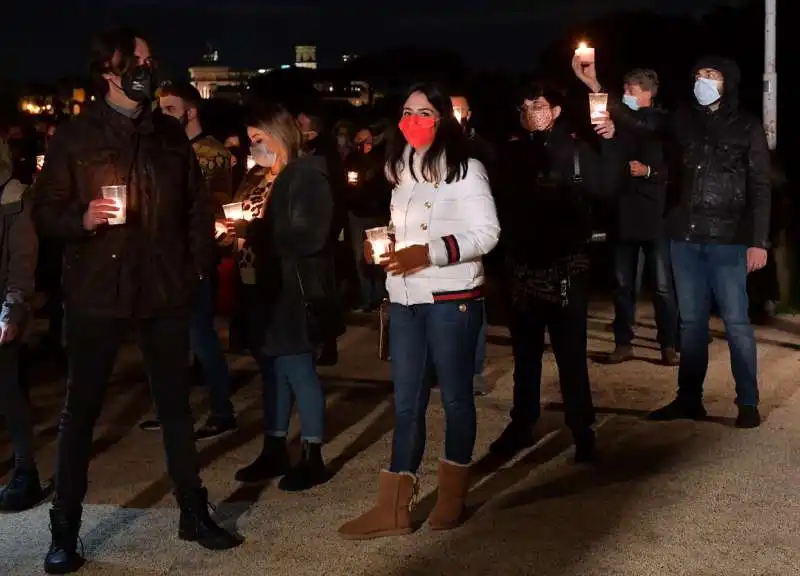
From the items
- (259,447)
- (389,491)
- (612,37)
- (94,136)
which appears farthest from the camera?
(612,37)

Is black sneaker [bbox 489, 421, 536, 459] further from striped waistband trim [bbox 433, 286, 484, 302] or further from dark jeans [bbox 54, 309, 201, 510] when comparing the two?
dark jeans [bbox 54, 309, 201, 510]

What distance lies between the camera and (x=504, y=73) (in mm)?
58438

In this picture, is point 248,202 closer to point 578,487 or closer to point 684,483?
point 578,487

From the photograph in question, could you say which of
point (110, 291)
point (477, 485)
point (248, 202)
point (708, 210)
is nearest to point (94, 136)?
point (110, 291)

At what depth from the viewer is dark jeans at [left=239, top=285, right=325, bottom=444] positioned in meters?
6.41

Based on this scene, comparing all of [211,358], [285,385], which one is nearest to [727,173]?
[285,385]

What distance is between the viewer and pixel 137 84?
189 inches

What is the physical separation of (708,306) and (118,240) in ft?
13.6

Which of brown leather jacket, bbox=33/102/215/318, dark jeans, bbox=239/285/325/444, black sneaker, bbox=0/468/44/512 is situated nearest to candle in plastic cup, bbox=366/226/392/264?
brown leather jacket, bbox=33/102/215/318

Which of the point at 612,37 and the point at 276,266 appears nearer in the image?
the point at 276,266

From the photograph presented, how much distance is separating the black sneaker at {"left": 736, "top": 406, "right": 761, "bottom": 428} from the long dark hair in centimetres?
308

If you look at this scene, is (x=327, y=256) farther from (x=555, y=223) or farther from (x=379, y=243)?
(x=555, y=223)

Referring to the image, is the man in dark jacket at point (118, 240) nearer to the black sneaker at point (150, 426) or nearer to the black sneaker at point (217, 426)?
the black sneaker at point (217, 426)

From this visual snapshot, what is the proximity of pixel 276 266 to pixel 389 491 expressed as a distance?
1.47m
